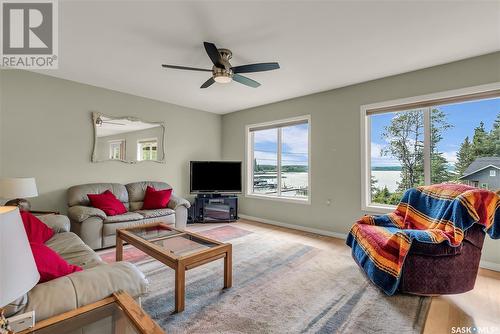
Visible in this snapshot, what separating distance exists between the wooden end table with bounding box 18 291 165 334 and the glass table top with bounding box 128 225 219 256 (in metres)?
0.92

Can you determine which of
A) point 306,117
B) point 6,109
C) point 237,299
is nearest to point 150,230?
point 237,299

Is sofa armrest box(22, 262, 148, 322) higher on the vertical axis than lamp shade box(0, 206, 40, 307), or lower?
lower

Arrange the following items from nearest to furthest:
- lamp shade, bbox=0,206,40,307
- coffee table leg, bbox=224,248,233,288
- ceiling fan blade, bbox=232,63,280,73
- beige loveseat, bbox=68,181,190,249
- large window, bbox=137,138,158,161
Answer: lamp shade, bbox=0,206,40,307
coffee table leg, bbox=224,248,233,288
ceiling fan blade, bbox=232,63,280,73
beige loveseat, bbox=68,181,190,249
large window, bbox=137,138,158,161

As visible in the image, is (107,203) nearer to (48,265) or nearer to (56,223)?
(56,223)

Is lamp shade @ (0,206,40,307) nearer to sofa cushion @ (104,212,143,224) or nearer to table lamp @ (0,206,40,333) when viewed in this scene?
table lamp @ (0,206,40,333)

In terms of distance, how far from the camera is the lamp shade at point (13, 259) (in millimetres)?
641

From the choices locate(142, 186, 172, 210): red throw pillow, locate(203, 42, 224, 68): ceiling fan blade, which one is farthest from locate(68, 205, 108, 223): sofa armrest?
locate(203, 42, 224, 68): ceiling fan blade

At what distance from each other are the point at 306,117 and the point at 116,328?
4018 millimetres

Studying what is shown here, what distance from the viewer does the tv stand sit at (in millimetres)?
4969

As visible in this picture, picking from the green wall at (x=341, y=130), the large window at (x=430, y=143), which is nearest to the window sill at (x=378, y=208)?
the large window at (x=430, y=143)

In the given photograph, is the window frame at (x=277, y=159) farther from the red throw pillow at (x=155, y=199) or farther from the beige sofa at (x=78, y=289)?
the beige sofa at (x=78, y=289)

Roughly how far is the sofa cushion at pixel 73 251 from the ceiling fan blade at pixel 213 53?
2.09 metres

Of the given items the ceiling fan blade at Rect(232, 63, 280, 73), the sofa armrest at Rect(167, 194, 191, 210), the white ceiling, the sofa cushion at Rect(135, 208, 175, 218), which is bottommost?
the sofa cushion at Rect(135, 208, 175, 218)

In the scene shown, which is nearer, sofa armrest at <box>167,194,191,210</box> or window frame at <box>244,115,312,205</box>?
sofa armrest at <box>167,194,191,210</box>
